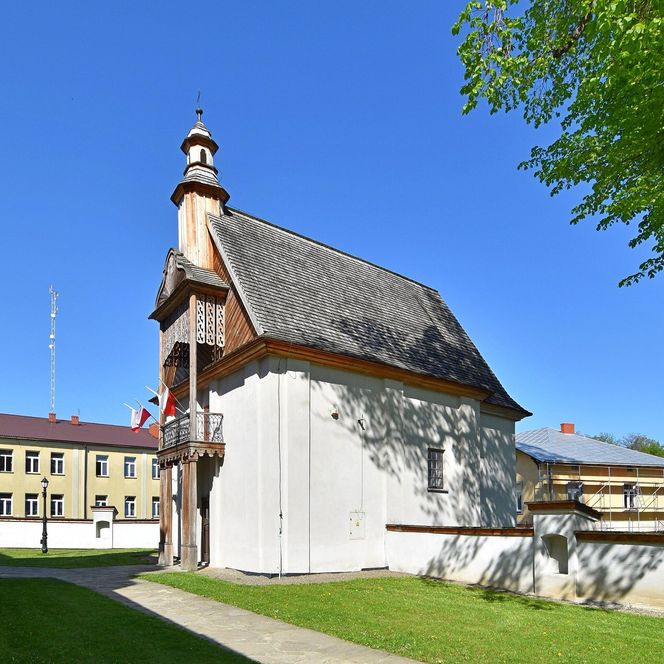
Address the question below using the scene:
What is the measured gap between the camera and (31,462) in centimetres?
4297

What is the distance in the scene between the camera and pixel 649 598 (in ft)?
37.3


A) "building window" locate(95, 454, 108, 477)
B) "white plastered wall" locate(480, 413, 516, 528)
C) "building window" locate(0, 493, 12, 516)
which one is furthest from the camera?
"building window" locate(95, 454, 108, 477)

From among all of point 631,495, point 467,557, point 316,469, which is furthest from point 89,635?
point 631,495

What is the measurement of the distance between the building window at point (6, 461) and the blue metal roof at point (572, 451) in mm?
32453

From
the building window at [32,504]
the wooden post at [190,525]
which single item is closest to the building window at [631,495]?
the wooden post at [190,525]

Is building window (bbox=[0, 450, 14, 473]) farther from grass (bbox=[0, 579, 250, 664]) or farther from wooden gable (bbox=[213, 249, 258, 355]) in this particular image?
grass (bbox=[0, 579, 250, 664])

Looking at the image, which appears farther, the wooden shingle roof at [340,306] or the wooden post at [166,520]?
the wooden post at [166,520]

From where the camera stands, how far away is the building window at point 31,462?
42.7 m

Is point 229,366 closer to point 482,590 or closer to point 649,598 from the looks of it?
point 482,590

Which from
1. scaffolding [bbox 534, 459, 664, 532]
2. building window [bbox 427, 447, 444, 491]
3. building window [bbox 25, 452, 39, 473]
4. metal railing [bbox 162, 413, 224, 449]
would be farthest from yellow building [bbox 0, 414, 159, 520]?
building window [bbox 427, 447, 444, 491]

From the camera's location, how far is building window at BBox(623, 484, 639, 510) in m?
38.3

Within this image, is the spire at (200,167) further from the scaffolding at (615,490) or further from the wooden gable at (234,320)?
the scaffolding at (615,490)

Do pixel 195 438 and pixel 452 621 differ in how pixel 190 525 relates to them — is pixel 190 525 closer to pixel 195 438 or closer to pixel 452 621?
pixel 195 438

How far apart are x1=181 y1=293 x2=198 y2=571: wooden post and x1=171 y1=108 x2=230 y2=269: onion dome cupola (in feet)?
7.11
